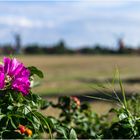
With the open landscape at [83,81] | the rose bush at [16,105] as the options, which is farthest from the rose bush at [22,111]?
the open landscape at [83,81]

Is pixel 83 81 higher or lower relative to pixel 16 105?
lower

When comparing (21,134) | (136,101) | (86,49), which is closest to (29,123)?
(21,134)

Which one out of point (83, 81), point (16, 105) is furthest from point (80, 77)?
point (16, 105)

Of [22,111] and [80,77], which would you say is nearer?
[22,111]

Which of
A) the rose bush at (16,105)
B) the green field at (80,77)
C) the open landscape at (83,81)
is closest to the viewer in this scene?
the rose bush at (16,105)

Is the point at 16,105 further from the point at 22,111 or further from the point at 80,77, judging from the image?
the point at 80,77

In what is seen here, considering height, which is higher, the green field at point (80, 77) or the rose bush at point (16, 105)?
the rose bush at point (16, 105)

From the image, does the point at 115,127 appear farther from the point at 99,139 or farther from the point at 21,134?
the point at 21,134

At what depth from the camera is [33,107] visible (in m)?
2.50

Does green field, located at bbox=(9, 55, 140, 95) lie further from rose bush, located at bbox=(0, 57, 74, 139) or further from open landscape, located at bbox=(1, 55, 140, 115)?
rose bush, located at bbox=(0, 57, 74, 139)

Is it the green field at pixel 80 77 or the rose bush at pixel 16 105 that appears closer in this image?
the rose bush at pixel 16 105

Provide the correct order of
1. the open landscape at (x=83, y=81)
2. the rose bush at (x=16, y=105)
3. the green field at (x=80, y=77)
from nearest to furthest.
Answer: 1. the rose bush at (x=16, y=105)
2. the open landscape at (x=83, y=81)
3. the green field at (x=80, y=77)

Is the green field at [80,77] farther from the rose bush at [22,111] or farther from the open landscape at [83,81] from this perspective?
the rose bush at [22,111]

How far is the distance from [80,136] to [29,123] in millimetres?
992
